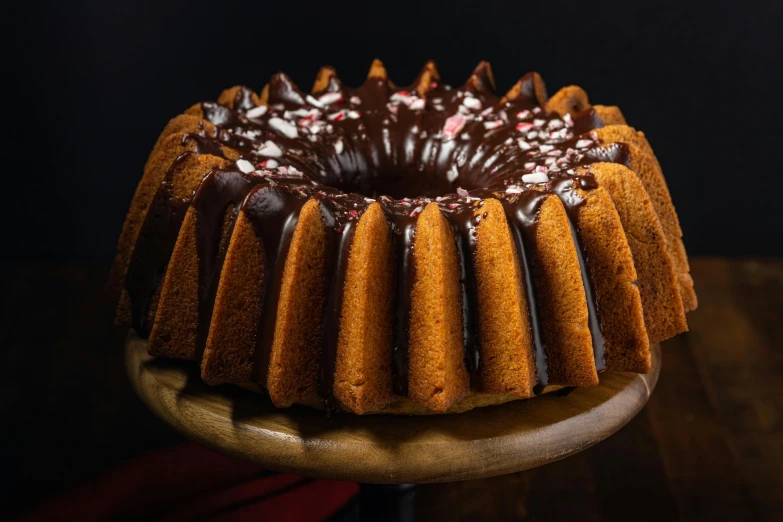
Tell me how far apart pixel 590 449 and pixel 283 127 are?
3.42 feet

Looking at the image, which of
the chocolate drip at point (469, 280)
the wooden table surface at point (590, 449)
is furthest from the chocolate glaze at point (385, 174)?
the wooden table surface at point (590, 449)

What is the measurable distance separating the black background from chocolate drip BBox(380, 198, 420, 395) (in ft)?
5.05

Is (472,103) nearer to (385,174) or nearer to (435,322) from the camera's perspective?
(385,174)

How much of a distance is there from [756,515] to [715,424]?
1.01 feet

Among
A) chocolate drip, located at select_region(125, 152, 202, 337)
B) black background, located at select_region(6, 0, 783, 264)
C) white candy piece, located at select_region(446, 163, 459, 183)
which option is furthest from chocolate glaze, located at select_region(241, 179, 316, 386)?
black background, located at select_region(6, 0, 783, 264)

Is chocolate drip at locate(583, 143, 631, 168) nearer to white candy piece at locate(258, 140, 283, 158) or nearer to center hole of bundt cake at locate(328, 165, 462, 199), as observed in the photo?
center hole of bundt cake at locate(328, 165, 462, 199)

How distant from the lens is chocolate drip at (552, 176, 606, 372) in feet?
4.95

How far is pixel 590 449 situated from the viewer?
2.10 meters

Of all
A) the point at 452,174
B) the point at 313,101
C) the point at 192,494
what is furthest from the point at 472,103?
the point at 192,494

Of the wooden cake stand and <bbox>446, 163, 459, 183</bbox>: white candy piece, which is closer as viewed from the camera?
the wooden cake stand

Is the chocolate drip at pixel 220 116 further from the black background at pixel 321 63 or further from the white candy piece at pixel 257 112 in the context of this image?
the black background at pixel 321 63

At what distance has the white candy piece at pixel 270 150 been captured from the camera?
5.83 ft

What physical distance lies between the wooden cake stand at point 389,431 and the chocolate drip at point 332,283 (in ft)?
0.22

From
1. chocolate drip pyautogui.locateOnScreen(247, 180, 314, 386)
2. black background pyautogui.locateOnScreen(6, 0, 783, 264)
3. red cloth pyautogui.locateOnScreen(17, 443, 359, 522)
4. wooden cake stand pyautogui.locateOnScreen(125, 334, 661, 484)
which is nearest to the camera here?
wooden cake stand pyautogui.locateOnScreen(125, 334, 661, 484)
